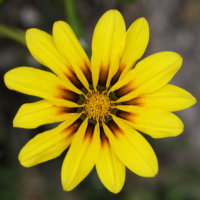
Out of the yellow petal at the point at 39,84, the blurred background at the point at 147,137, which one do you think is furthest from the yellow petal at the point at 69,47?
the blurred background at the point at 147,137

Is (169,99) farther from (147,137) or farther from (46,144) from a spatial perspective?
(147,137)

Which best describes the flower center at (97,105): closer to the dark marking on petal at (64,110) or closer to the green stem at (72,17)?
the dark marking on petal at (64,110)

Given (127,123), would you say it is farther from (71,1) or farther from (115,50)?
(71,1)

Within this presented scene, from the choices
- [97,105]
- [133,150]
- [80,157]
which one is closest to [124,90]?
[97,105]

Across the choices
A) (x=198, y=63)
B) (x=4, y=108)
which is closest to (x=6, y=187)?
(x=4, y=108)

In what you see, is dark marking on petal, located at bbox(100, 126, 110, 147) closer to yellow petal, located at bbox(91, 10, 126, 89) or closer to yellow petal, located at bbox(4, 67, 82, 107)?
yellow petal, located at bbox(4, 67, 82, 107)

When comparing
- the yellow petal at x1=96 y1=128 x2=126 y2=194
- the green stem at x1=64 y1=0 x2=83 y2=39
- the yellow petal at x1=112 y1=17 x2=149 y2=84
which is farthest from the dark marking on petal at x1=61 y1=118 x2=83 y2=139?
the green stem at x1=64 y1=0 x2=83 y2=39
